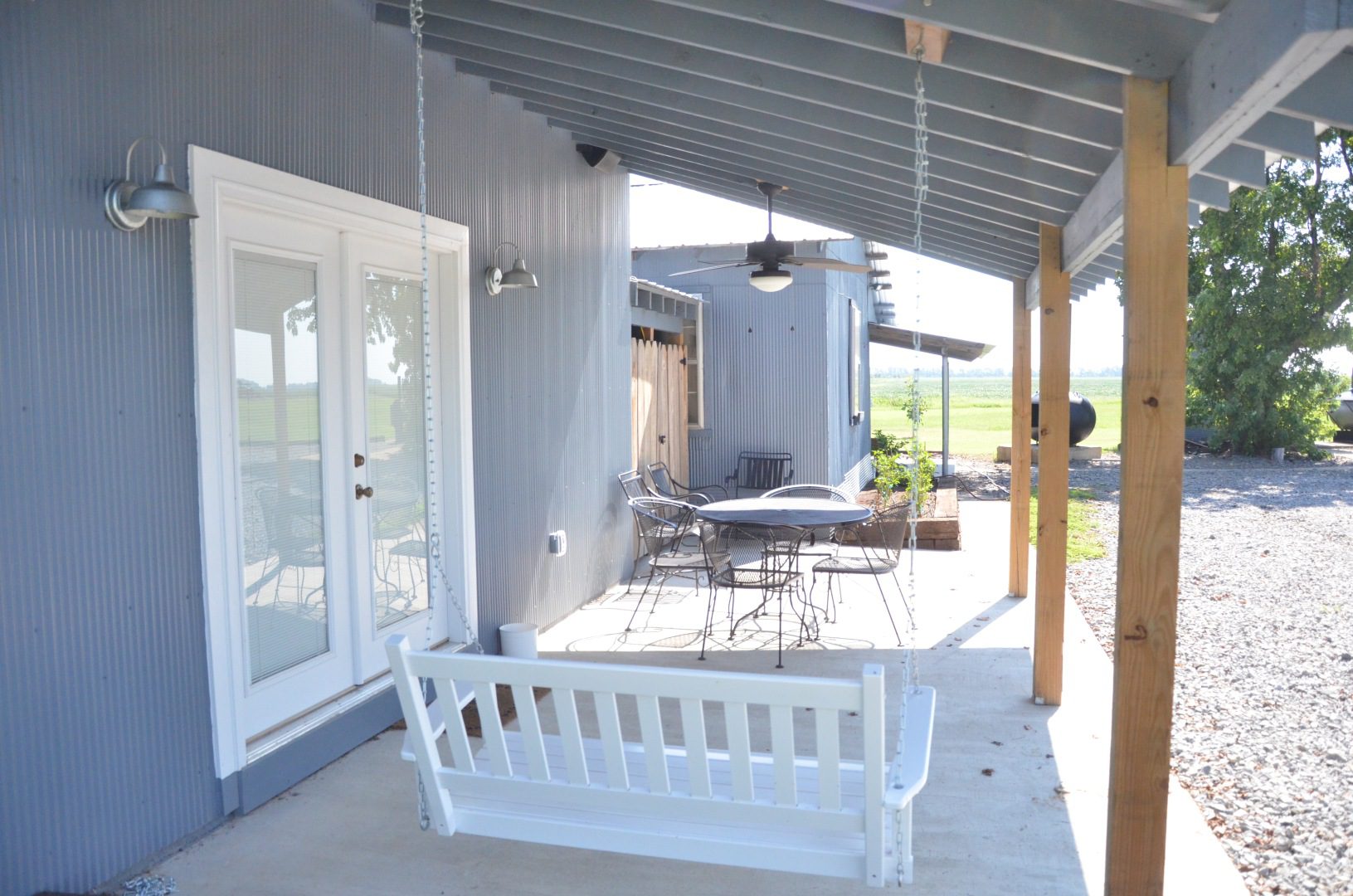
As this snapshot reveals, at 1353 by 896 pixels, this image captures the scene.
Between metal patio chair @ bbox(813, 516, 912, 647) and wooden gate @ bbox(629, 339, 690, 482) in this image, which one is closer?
metal patio chair @ bbox(813, 516, 912, 647)

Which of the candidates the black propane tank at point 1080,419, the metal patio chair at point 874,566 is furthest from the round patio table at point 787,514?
the black propane tank at point 1080,419

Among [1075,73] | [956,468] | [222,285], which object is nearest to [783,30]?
[1075,73]

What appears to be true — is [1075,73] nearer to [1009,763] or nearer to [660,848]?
[660,848]

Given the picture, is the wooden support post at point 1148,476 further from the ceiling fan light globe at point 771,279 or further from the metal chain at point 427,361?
the ceiling fan light globe at point 771,279

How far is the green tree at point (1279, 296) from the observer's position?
1670 centimetres

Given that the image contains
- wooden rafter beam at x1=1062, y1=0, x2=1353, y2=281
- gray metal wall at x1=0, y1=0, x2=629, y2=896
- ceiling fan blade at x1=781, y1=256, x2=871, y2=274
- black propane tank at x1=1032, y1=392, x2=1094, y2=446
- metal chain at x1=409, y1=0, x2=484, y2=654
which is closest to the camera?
wooden rafter beam at x1=1062, y1=0, x2=1353, y2=281

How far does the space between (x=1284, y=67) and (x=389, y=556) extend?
12.7ft

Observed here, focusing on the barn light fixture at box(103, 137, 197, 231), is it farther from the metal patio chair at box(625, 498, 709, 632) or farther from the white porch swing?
the metal patio chair at box(625, 498, 709, 632)

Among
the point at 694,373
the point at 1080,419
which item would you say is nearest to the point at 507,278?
the point at 694,373

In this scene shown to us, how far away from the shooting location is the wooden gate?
29.2 ft

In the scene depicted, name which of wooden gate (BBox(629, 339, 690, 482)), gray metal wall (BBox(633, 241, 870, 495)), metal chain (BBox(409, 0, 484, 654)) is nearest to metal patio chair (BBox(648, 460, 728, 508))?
wooden gate (BBox(629, 339, 690, 482))

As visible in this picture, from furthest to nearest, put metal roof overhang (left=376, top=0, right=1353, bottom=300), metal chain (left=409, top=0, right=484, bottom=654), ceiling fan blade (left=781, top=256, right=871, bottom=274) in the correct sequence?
1. ceiling fan blade (left=781, top=256, right=871, bottom=274)
2. metal chain (left=409, top=0, right=484, bottom=654)
3. metal roof overhang (left=376, top=0, right=1353, bottom=300)

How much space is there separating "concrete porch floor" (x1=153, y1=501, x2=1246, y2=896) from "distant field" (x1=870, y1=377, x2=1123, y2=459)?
56.2 inches

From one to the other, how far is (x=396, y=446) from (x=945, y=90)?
2.81 metres
